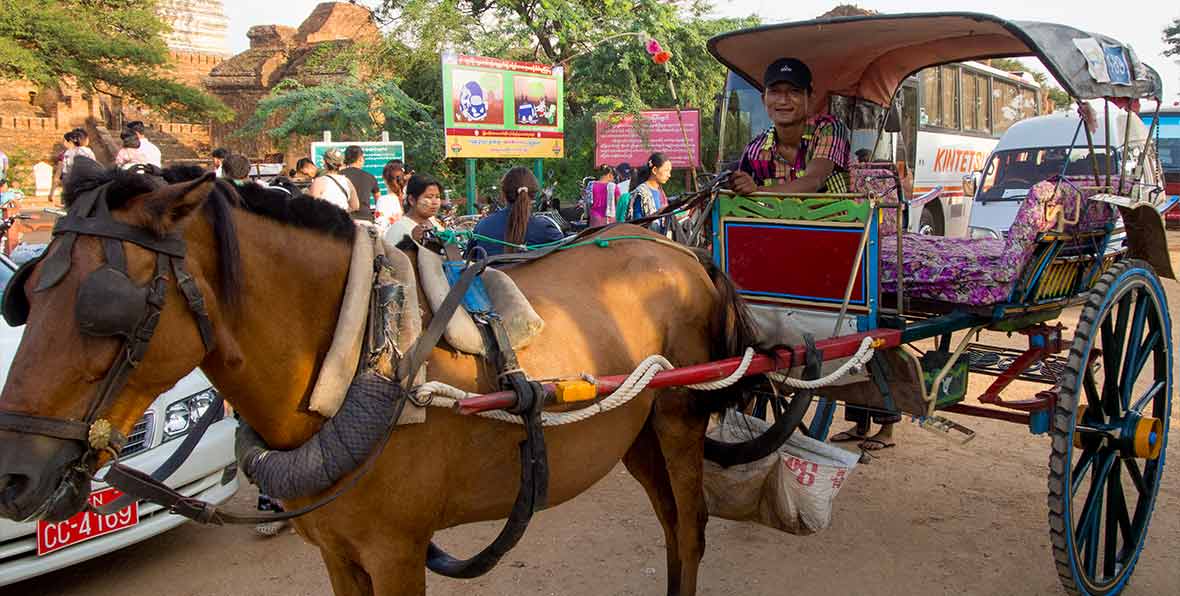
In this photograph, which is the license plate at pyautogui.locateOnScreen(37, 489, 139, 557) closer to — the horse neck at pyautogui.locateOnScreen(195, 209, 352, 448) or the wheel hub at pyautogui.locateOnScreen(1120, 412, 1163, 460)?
the horse neck at pyautogui.locateOnScreen(195, 209, 352, 448)

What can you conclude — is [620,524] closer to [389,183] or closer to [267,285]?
[267,285]

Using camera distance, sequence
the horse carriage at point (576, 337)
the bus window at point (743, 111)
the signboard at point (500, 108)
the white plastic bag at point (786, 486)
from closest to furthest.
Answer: the horse carriage at point (576, 337), the white plastic bag at point (786, 486), the signboard at point (500, 108), the bus window at point (743, 111)

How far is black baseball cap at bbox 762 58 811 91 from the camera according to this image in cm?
370

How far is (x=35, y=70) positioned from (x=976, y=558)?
23.7m

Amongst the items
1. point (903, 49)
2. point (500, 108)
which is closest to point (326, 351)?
point (903, 49)

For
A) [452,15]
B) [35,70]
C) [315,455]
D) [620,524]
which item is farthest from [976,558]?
[35,70]

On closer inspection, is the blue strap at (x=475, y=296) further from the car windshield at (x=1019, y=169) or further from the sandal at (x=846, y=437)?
the car windshield at (x=1019, y=169)

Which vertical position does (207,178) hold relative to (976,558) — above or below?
above

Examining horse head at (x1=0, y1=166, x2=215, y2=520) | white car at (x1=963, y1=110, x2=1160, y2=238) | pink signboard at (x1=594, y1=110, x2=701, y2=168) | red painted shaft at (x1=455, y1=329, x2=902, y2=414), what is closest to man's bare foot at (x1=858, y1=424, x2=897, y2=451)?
red painted shaft at (x1=455, y1=329, x2=902, y2=414)

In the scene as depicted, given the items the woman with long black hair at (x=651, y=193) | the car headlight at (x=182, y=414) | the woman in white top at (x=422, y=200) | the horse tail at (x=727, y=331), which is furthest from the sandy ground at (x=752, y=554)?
the woman with long black hair at (x=651, y=193)

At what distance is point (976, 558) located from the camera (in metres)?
3.73

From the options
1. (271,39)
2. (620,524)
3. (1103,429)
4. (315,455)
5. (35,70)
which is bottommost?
(620,524)

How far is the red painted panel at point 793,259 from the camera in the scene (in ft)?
10.8

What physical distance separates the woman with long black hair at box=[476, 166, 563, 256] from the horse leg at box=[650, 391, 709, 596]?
2063 mm
